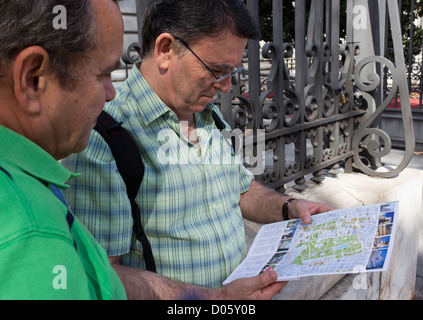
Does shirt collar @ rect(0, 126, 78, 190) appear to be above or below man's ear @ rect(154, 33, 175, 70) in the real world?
below

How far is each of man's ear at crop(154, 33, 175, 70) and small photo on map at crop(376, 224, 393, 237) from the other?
956mm

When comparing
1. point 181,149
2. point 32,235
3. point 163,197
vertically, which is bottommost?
point 163,197

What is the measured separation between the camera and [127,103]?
159 centimetres

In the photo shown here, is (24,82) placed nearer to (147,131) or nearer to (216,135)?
(147,131)

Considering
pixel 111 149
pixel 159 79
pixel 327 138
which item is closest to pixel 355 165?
pixel 327 138

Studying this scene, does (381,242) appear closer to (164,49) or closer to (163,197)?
(163,197)

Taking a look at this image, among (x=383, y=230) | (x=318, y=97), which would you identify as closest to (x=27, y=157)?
(x=383, y=230)

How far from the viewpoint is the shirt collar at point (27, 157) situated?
26.4 inches

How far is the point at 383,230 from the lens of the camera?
1472 millimetres

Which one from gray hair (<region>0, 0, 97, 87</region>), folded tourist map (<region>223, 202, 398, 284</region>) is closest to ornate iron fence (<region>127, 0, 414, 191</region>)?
folded tourist map (<region>223, 202, 398, 284</region>)

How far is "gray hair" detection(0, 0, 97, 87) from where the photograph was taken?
2.34 ft

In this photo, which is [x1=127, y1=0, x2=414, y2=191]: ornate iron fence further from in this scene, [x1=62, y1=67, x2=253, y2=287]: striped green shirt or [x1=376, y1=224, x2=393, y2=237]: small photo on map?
[x1=376, y1=224, x2=393, y2=237]: small photo on map

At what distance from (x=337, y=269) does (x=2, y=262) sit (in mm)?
974

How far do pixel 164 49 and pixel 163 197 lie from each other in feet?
1.85
